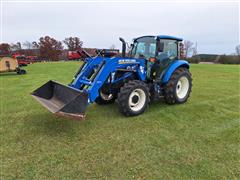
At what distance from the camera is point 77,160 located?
2.82 m

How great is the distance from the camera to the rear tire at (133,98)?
4184 millimetres

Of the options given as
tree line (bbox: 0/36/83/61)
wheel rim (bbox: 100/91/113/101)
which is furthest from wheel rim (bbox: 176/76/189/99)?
tree line (bbox: 0/36/83/61)

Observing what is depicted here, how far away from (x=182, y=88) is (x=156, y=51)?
1605mm

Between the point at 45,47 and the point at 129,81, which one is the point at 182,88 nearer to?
the point at 129,81

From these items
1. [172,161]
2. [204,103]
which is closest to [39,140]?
[172,161]

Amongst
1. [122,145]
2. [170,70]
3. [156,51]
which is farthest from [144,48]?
[122,145]

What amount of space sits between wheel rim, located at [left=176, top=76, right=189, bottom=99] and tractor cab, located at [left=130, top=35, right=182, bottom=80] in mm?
697

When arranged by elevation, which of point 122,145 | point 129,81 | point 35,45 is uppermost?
point 35,45

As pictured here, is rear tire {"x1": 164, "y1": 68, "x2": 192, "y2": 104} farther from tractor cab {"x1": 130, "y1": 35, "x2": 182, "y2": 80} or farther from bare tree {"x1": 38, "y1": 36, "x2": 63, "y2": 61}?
bare tree {"x1": 38, "y1": 36, "x2": 63, "y2": 61}

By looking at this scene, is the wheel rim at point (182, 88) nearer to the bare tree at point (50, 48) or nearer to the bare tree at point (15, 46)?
the bare tree at point (50, 48)

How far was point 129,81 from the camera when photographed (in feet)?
14.6

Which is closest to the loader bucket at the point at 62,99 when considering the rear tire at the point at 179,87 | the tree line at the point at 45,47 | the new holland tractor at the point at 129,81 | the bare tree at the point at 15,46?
the new holland tractor at the point at 129,81

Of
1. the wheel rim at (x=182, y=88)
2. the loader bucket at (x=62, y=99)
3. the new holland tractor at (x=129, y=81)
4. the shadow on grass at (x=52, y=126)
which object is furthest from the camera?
the wheel rim at (x=182, y=88)

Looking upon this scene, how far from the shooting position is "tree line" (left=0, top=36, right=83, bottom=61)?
1736 inches
